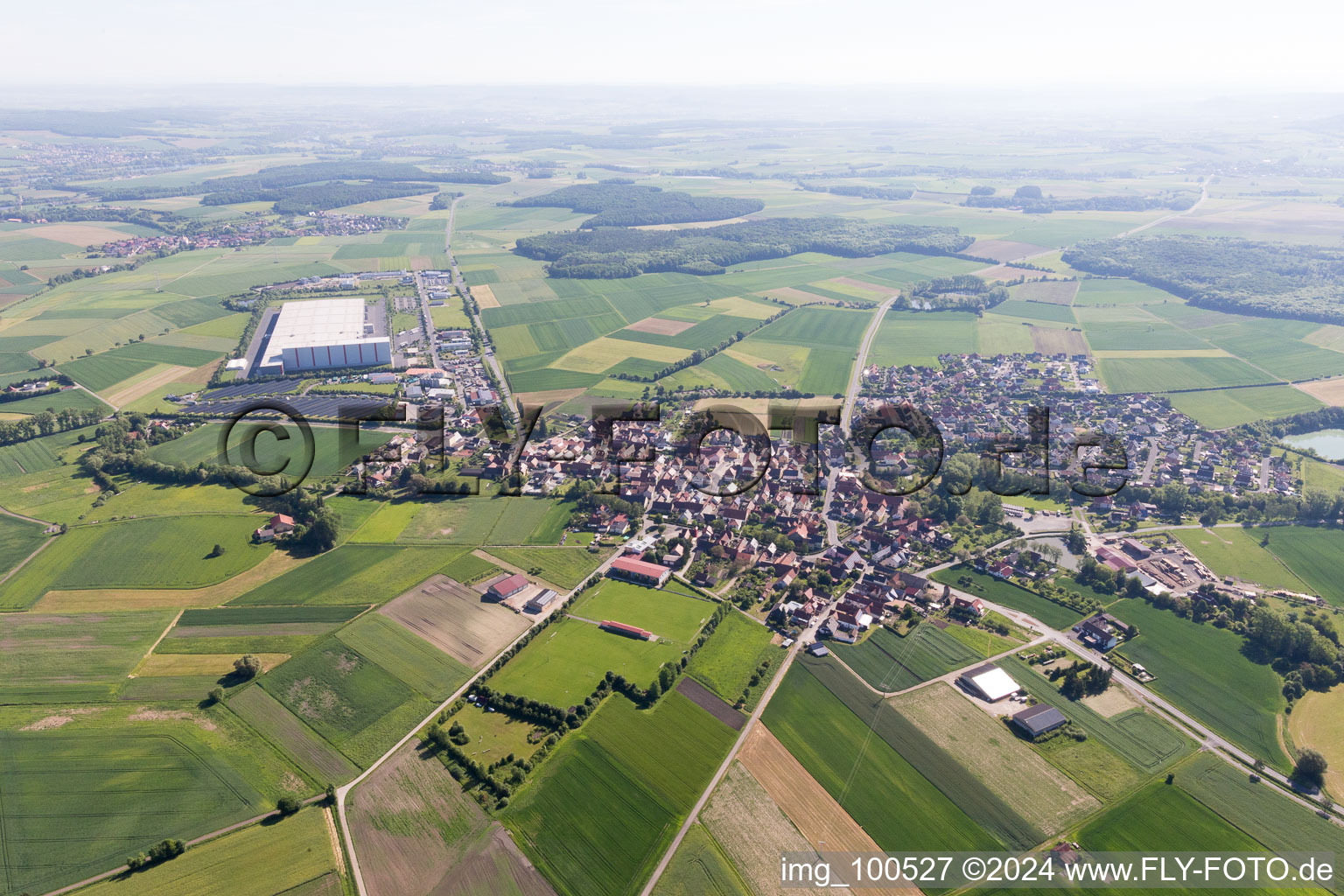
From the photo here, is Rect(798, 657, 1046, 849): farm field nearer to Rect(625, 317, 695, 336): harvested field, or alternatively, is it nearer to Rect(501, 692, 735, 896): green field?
Rect(501, 692, 735, 896): green field

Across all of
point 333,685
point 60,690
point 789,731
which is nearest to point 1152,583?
point 789,731

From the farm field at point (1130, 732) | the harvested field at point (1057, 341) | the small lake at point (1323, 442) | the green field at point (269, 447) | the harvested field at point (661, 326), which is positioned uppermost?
the harvested field at point (661, 326)

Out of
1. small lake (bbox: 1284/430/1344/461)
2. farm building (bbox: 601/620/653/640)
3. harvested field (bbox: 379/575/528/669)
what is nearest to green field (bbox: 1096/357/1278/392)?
small lake (bbox: 1284/430/1344/461)

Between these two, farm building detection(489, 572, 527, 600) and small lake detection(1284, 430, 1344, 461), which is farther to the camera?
small lake detection(1284, 430, 1344, 461)

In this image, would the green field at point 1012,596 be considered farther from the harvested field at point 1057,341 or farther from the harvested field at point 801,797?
the harvested field at point 1057,341

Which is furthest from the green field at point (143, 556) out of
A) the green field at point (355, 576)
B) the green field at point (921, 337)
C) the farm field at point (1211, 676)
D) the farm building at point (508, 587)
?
the green field at point (921, 337)

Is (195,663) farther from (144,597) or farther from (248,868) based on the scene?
(248,868)
